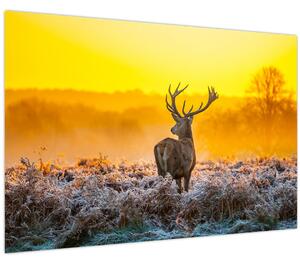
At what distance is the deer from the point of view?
5316 millimetres

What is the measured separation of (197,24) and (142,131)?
3.56ft

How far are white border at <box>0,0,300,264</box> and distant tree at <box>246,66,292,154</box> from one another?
44cm

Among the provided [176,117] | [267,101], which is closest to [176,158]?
[176,117]

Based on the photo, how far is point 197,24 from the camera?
17.9 feet

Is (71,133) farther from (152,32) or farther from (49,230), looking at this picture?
(152,32)

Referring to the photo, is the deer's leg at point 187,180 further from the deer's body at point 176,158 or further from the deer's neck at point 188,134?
the deer's neck at point 188,134

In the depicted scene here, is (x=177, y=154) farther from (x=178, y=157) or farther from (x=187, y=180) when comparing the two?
(x=187, y=180)

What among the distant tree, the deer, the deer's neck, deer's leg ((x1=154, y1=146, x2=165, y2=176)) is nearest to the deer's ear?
the deer

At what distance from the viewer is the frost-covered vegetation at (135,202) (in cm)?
482

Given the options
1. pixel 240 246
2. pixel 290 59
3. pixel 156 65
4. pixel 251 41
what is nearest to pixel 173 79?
pixel 156 65

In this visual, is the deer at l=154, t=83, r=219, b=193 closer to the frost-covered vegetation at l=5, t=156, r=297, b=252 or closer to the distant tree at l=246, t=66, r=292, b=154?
the frost-covered vegetation at l=5, t=156, r=297, b=252

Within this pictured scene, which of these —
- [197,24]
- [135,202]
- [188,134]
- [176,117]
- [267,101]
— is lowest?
[135,202]

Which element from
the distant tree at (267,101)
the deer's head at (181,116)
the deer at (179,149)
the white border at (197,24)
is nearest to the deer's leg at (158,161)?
the deer at (179,149)

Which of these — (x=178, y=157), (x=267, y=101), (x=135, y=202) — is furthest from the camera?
(x=267, y=101)
